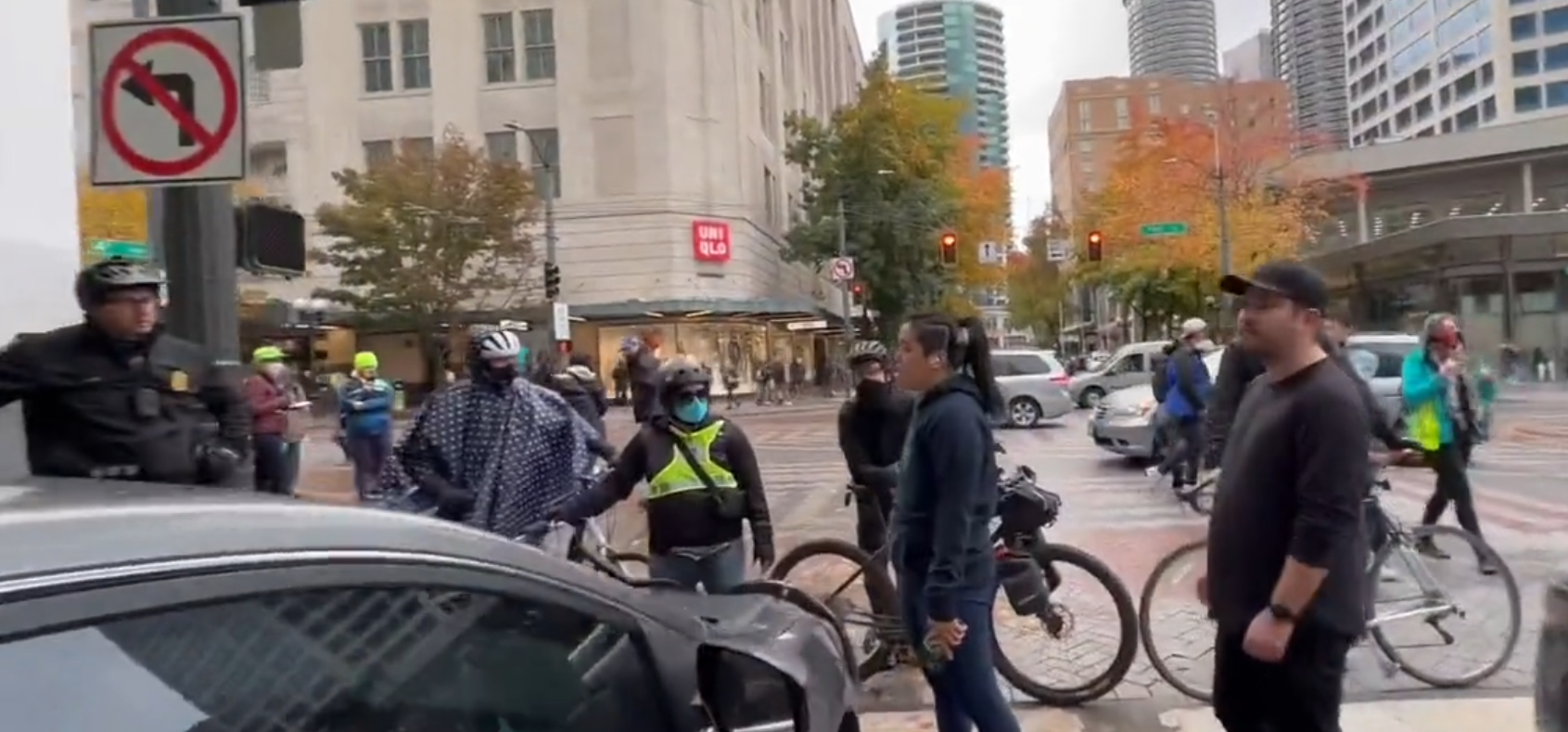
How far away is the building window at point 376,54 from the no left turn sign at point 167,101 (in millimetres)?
42100

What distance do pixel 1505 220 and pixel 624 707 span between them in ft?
134

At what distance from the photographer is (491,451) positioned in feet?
20.4

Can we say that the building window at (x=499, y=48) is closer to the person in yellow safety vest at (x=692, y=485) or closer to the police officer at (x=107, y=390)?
the person in yellow safety vest at (x=692, y=485)

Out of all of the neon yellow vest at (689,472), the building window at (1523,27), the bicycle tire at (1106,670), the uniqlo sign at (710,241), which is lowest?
the bicycle tire at (1106,670)

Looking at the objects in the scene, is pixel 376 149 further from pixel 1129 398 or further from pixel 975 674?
pixel 975 674

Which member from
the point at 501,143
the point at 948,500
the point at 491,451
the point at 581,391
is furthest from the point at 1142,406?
the point at 501,143

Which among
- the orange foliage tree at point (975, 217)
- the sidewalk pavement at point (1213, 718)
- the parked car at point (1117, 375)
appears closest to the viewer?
the sidewalk pavement at point (1213, 718)

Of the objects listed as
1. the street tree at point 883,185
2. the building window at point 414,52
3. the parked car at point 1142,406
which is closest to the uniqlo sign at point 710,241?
the street tree at point 883,185

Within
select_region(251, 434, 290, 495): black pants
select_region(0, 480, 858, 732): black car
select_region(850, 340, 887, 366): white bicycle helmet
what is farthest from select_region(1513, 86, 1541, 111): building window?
select_region(0, 480, 858, 732): black car

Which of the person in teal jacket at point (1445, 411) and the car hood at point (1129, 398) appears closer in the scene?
the person in teal jacket at point (1445, 411)

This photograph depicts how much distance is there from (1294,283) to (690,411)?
2909 mm

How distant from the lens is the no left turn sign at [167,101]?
544cm

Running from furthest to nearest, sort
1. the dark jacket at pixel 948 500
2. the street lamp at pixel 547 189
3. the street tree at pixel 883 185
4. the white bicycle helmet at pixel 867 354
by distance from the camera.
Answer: the street tree at pixel 883 185 → the street lamp at pixel 547 189 → the white bicycle helmet at pixel 867 354 → the dark jacket at pixel 948 500

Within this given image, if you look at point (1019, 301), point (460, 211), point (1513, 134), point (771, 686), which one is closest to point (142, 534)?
point (771, 686)
